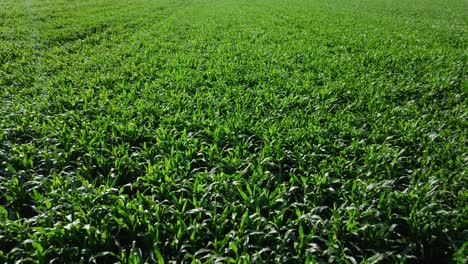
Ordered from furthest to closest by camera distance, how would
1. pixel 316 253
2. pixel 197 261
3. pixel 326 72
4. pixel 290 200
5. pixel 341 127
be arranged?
1. pixel 326 72
2. pixel 341 127
3. pixel 290 200
4. pixel 316 253
5. pixel 197 261

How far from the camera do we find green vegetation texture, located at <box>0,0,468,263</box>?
3229 mm

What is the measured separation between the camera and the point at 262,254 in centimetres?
319

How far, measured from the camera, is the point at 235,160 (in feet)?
14.8

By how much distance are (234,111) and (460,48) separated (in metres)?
12.0

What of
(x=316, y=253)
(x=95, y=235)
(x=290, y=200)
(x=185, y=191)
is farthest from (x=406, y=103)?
(x=95, y=235)

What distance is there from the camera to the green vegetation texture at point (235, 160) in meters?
3.23

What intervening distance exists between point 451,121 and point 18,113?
8.90m

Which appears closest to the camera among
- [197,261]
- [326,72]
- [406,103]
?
[197,261]

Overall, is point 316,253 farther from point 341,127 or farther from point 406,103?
point 406,103

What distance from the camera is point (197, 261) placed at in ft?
9.46

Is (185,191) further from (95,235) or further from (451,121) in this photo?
(451,121)

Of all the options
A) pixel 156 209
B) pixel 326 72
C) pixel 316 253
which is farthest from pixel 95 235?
pixel 326 72

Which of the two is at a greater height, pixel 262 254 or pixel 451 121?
pixel 451 121

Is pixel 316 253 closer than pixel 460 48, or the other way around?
pixel 316 253
